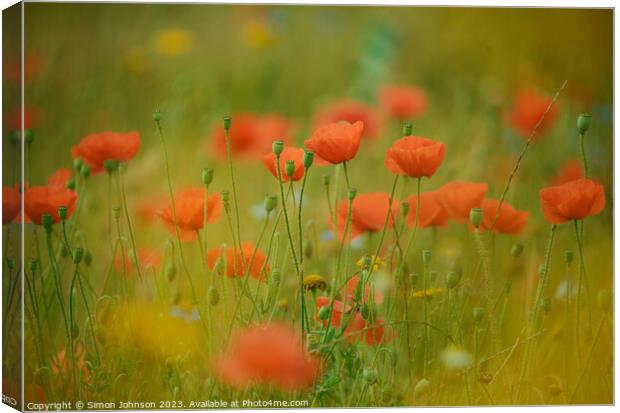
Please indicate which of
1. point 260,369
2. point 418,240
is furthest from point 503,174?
point 260,369

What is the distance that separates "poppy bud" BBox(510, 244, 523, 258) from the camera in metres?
3.53

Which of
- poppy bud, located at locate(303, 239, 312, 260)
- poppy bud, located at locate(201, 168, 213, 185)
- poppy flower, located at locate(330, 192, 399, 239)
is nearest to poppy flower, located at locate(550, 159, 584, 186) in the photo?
poppy flower, located at locate(330, 192, 399, 239)

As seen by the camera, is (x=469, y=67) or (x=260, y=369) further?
(x=469, y=67)

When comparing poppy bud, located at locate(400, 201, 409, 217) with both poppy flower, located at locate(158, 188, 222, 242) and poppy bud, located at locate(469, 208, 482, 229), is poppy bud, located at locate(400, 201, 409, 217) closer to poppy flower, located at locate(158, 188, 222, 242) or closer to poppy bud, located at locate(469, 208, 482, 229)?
poppy bud, located at locate(469, 208, 482, 229)

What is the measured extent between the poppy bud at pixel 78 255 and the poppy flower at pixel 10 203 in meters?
0.19

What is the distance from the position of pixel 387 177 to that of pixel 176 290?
0.65m

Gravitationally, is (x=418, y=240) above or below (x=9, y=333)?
above

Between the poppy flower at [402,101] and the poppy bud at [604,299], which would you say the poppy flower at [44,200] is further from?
the poppy bud at [604,299]

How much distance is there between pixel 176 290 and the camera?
3455 mm

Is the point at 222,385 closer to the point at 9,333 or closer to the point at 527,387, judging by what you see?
the point at 9,333

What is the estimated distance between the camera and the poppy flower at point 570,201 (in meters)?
3.53

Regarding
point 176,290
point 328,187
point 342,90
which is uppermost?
point 342,90

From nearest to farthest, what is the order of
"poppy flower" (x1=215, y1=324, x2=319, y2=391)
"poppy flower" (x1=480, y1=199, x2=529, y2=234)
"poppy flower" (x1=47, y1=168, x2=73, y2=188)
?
"poppy flower" (x1=215, y1=324, x2=319, y2=391) → "poppy flower" (x1=47, y1=168, x2=73, y2=188) → "poppy flower" (x1=480, y1=199, x2=529, y2=234)

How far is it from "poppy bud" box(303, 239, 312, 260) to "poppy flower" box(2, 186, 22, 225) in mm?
764
